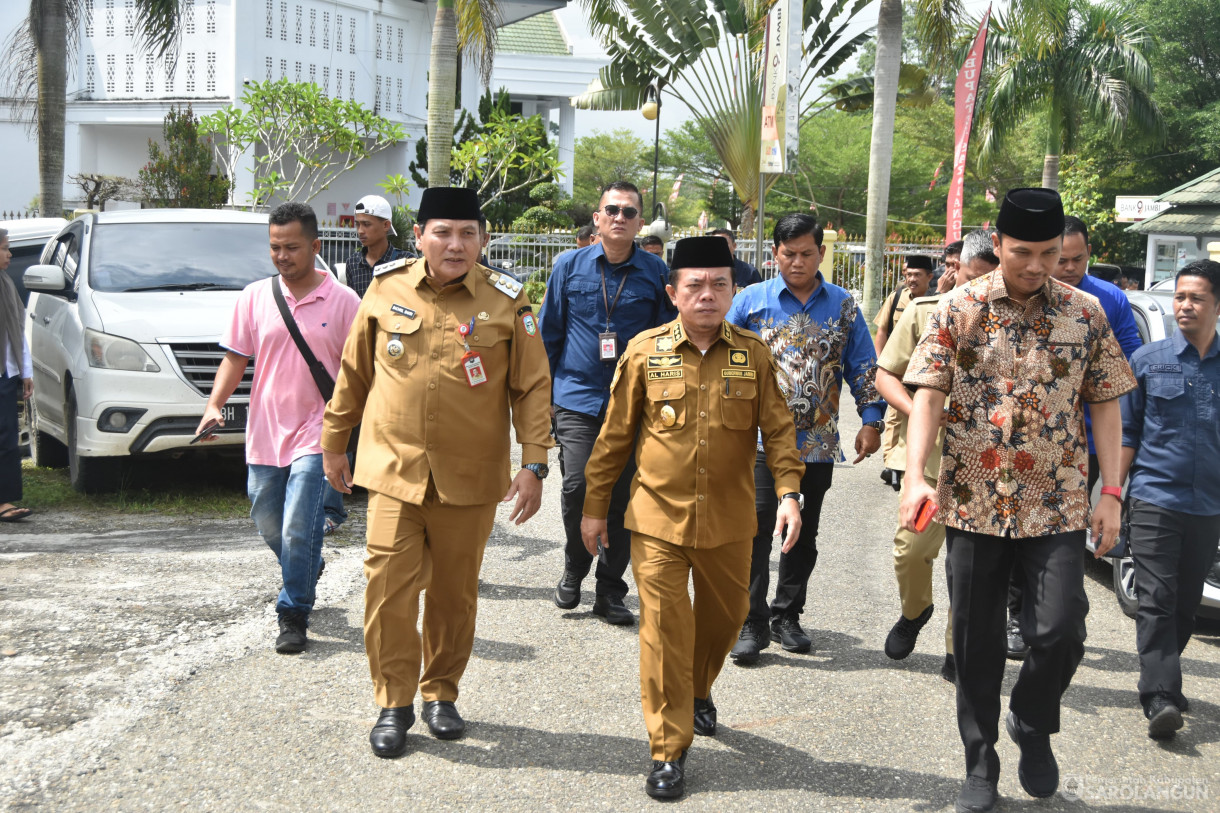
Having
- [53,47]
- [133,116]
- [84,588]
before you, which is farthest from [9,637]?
[133,116]

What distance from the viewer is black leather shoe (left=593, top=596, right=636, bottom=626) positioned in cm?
630

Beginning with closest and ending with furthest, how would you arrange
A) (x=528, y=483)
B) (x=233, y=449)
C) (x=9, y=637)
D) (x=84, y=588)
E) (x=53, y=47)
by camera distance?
(x=528, y=483) → (x=9, y=637) → (x=84, y=588) → (x=233, y=449) → (x=53, y=47)

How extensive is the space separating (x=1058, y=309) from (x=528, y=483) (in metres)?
2.06

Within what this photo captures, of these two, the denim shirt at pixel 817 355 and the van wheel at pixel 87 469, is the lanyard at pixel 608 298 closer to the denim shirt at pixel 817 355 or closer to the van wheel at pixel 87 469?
the denim shirt at pixel 817 355

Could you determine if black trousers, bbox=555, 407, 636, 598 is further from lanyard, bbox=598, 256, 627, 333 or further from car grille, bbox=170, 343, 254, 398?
car grille, bbox=170, 343, 254, 398

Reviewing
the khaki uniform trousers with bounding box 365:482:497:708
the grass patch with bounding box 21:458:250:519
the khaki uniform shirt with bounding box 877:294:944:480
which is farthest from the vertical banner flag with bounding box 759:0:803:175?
the khaki uniform trousers with bounding box 365:482:497:708

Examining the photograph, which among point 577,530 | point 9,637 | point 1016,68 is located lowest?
point 9,637

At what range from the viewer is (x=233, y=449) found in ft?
28.7

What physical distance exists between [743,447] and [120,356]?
5402 mm

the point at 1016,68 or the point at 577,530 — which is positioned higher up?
the point at 1016,68

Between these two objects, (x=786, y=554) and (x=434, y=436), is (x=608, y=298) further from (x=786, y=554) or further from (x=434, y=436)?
(x=434, y=436)

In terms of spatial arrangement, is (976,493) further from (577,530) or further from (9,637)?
(9,637)

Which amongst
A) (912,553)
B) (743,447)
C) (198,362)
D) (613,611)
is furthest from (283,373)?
(912,553)

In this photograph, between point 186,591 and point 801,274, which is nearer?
point 801,274
